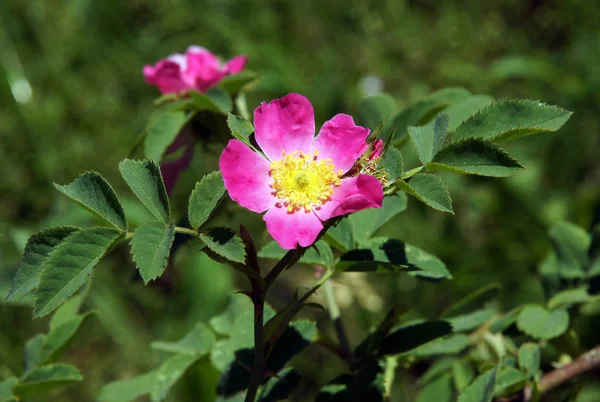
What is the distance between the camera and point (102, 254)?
0.93 meters

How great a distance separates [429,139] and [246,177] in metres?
0.32

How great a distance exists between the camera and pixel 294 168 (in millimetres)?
1145

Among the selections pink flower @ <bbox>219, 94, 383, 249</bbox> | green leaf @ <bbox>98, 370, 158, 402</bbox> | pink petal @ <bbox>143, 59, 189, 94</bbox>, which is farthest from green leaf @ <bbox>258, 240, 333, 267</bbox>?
pink petal @ <bbox>143, 59, 189, 94</bbox>

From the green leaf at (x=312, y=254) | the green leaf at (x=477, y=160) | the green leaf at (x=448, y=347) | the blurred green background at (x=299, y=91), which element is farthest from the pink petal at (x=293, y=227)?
the blurred green background at (x=299, y=91)

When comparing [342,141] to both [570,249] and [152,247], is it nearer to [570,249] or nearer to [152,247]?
[152,247]

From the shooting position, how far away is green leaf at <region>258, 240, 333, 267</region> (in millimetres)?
1127

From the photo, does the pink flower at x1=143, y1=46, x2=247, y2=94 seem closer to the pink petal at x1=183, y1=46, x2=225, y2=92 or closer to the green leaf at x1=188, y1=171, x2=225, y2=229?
the pink petal at x1=183, y1=46, x2=225, y2=92

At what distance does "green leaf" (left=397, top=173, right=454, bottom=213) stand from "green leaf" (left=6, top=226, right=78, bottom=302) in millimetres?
501

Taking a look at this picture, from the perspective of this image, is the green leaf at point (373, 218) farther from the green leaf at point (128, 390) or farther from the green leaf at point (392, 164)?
the green leaf at point (128, 390)

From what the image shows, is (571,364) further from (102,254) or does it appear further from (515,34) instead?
(515,34)

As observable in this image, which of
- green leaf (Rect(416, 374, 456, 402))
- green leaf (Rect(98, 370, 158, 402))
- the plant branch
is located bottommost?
green leaf (Rect(416, 374, 456, 402))

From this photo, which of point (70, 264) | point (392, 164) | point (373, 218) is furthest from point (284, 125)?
point (70, 264)

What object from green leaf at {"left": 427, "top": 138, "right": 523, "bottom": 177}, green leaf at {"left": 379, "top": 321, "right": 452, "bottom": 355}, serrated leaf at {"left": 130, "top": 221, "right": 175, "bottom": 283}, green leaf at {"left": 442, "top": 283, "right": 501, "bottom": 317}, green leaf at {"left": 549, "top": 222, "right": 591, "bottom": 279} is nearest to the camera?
serrated leaf at {"left": 130, "top": 221, "right": 175, "bottom": 283}

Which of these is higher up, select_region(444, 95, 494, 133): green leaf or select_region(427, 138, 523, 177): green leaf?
select_region(427, 138, 523, 177): green leaf
